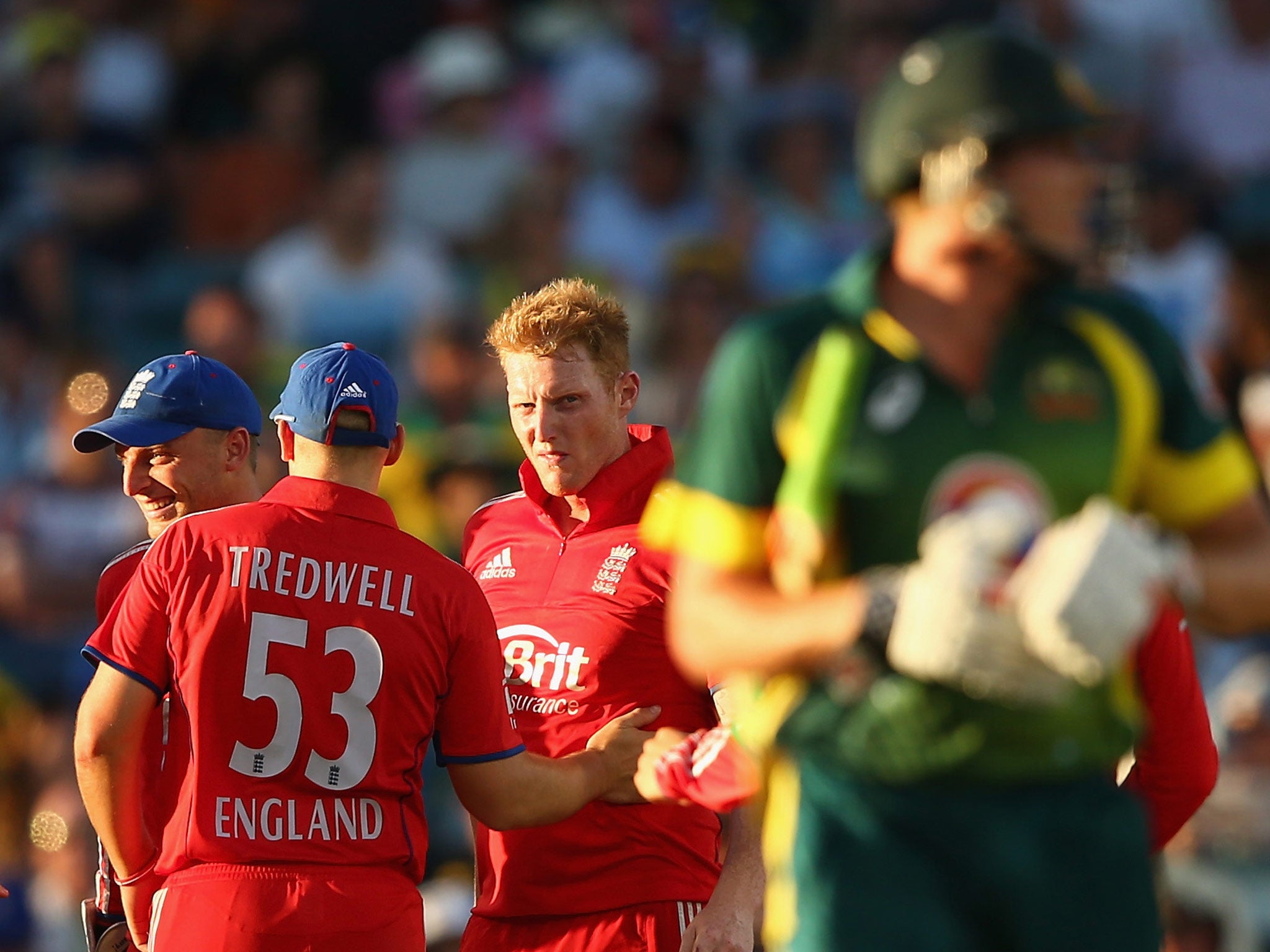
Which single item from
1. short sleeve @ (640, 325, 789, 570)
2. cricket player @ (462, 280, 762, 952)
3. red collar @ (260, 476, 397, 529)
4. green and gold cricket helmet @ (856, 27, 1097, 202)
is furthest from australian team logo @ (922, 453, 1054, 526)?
cricket player @ (462, 280, 762, 952)

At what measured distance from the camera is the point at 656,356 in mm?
10906

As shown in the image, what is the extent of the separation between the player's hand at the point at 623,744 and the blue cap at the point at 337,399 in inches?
36.5

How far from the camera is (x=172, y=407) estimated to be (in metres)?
5.06

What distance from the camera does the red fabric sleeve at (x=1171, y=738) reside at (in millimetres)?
4273

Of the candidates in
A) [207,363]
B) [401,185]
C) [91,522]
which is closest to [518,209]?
[401,185]

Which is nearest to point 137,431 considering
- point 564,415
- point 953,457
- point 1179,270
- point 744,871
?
point 564,415

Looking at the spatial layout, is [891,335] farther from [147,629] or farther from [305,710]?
[147,629]

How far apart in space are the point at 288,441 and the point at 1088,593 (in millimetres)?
2443

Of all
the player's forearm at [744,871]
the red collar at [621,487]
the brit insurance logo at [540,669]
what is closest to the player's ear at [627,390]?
the red collar at [621,487]

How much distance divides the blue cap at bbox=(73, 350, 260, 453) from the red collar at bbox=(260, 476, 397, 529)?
51cm

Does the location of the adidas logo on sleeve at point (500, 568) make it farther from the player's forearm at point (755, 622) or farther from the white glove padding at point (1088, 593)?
the white glove padding at point (1088, 593)

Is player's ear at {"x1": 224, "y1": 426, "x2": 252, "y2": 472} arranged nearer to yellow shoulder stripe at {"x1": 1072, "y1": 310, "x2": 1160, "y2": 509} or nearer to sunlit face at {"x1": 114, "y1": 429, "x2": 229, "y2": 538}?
sunlit face at {"x1": 114, "y1": 429, "x2": 229, "y2": 538}

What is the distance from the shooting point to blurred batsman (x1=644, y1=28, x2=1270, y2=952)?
Answer: 3230 mm

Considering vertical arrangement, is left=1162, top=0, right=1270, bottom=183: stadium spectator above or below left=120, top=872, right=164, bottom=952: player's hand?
above
